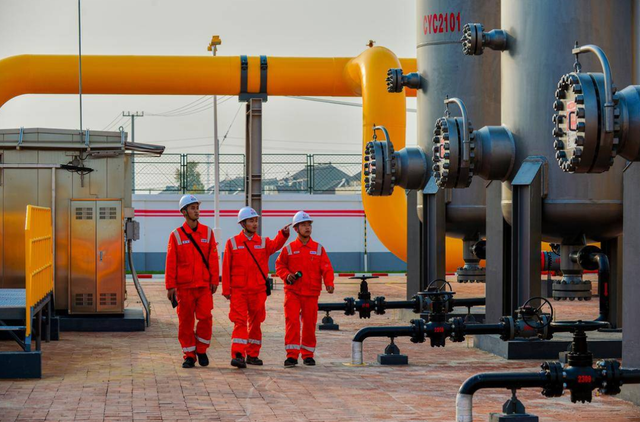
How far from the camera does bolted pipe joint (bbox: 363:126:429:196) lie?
54.2 ft

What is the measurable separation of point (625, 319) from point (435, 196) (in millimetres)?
7377

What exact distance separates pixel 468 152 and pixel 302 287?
2.47m

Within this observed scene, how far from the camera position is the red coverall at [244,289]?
12.3 metres

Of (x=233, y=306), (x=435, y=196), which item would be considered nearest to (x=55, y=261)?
(x=233, y=306)

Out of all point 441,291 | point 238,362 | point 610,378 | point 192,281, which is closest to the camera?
point 610,378

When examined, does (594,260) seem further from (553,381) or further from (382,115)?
(382,115)

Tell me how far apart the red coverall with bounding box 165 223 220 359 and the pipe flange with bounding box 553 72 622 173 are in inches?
199

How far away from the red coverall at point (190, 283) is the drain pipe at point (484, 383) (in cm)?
482

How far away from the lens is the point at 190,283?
40.2 feet

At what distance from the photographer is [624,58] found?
12.4m

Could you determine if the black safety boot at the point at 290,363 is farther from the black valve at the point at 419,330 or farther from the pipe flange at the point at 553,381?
the pipe flange at the point at 553,381

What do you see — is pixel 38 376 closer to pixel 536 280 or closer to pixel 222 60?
pixel 536 280

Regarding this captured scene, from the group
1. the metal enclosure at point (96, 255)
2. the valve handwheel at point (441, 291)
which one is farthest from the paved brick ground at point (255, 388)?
the metal enclosure at point (96, 255)

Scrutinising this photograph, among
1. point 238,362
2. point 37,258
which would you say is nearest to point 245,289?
point 238,362
